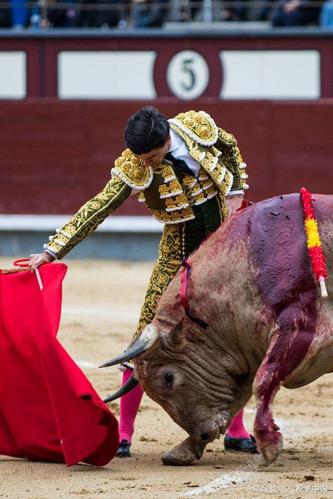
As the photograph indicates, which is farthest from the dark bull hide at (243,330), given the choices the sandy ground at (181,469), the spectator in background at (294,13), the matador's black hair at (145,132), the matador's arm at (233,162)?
the spectator in background at (294,13)

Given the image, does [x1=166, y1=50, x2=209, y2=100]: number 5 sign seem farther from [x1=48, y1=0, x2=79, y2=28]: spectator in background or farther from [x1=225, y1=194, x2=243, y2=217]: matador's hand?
[x1=225, y1=194, x2=243, y2=217]: matador's hand

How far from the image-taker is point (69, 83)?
11047 mm

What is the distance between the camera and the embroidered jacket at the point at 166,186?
4.20 m

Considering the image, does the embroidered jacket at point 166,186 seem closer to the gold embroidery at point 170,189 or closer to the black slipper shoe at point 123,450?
the gold embroidery at point 170,189

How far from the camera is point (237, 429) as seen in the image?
15.0 ft

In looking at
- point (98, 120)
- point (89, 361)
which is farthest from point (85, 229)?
point (98, 120)

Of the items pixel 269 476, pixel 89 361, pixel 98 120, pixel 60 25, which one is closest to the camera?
pixel 269 476

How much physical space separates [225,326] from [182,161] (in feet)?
1.83

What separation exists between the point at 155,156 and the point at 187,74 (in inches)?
275

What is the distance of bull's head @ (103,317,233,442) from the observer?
4160mm

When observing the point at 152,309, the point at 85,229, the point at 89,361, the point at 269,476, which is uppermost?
the point at 85,229

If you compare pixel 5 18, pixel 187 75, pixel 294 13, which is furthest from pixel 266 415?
pixel 5 18

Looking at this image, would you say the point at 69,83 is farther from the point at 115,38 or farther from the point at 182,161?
the point at 182,161

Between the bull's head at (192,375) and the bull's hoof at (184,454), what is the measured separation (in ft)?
0.10
